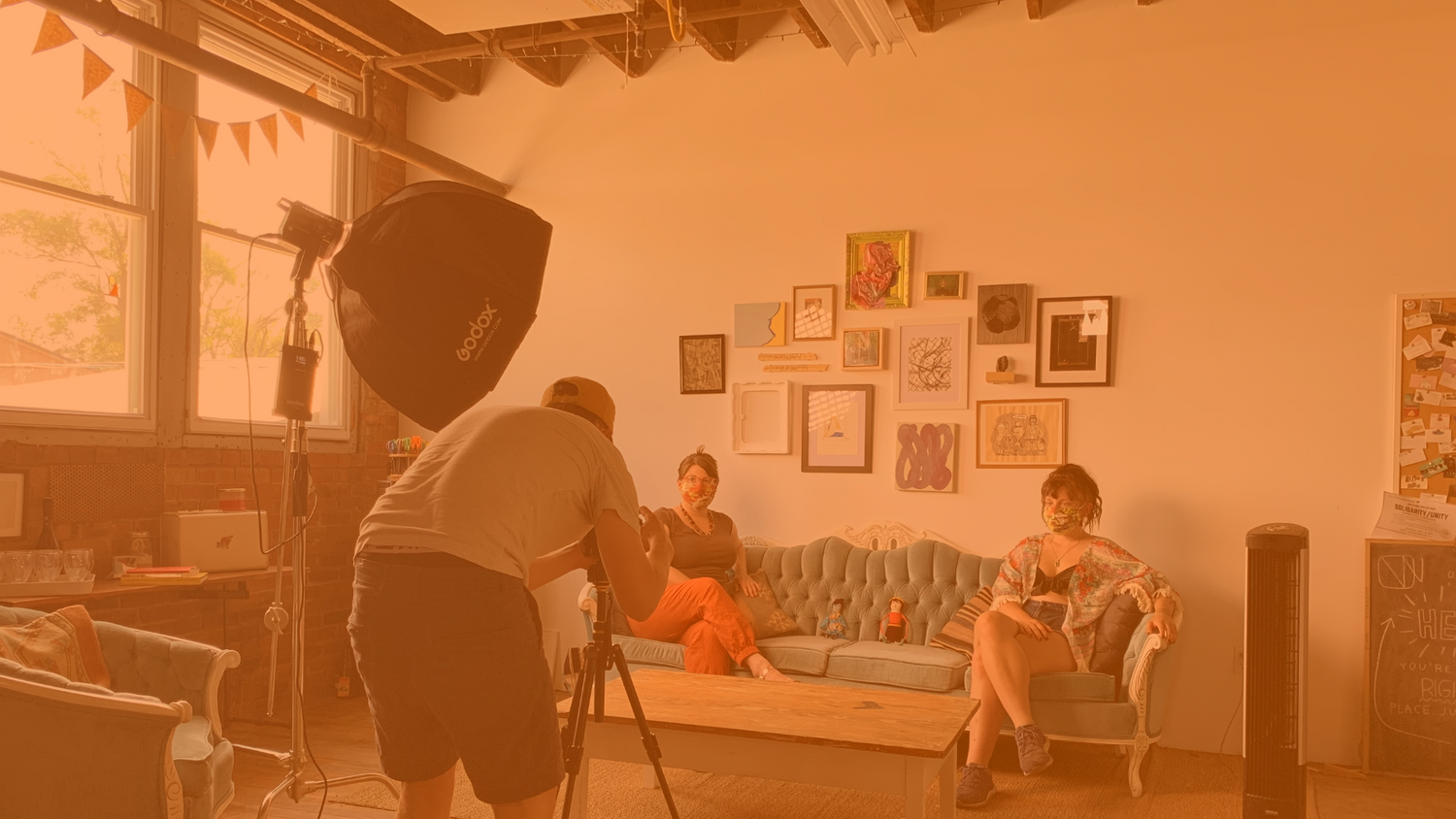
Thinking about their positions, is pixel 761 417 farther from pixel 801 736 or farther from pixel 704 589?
pixel 801 736

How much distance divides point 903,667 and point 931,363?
153cm

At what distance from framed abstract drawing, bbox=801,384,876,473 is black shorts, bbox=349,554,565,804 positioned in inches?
133

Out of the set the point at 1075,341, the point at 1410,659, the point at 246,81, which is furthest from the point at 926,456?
the point at 246,81

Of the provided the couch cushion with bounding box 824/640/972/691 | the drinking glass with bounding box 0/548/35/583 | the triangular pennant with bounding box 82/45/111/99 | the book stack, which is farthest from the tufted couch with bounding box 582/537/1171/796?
the triangular pennant with bounding box 82/45/111/99

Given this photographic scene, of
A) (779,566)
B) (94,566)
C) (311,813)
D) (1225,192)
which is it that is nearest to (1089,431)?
(1225,192)

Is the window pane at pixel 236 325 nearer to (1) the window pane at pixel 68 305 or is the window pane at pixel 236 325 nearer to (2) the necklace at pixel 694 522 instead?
(1) the window pane at pixel 68 305

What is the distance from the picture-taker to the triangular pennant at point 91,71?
13.7 feet

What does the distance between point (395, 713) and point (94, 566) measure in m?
2.95

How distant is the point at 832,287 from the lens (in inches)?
204

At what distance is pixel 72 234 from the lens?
13.8ft

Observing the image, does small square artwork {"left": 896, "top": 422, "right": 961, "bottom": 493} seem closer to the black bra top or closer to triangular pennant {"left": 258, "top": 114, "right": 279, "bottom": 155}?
the black bra top

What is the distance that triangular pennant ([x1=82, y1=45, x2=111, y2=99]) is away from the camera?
4.16m

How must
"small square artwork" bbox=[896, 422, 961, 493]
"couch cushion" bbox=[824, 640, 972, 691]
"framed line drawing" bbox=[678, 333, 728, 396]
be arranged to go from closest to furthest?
"couch cushion" bbox=[824, 640, 972, 691] → "small square artwork" bbox=[896, 422, 961, 493] → "framed line drawing" bbox=[678, 333, 728, 396]

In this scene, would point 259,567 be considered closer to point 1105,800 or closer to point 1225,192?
point 1105,800
